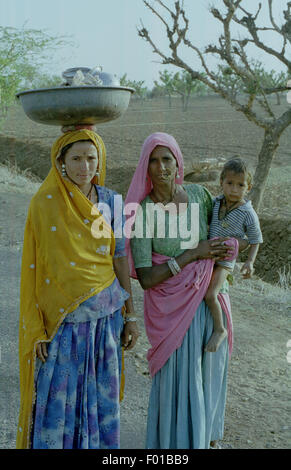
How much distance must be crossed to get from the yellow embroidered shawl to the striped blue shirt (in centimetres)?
58

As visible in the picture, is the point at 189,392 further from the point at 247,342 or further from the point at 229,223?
the point at 247,342

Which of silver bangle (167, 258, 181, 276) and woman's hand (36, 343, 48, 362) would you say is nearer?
woman's hand (36, 343, 48, 362)

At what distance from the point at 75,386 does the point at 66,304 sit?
1.17ft

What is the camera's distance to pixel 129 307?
2.59m

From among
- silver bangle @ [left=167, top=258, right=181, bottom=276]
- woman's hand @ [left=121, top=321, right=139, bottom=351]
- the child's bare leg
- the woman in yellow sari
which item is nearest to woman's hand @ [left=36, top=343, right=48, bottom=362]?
the woman in yellow sari

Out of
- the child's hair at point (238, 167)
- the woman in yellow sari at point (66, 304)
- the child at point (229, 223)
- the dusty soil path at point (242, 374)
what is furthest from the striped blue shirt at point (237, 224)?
the dusty soil path at point (242, 374)

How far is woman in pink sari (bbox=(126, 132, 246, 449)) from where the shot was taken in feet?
8.48

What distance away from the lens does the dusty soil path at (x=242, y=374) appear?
328cm

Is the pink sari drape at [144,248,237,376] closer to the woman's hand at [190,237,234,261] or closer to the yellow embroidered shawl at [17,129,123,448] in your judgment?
the woman's hand at [190,237,234,261]

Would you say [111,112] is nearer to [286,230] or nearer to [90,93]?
[90,93]

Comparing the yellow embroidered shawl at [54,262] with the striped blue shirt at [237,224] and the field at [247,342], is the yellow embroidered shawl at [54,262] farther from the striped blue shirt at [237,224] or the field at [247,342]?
the field at [247,342]

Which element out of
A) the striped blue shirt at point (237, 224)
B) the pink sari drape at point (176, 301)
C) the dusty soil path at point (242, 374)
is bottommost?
the dusty soil path at point (242, 374)

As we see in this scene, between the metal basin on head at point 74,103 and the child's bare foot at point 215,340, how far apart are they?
1.14 meters

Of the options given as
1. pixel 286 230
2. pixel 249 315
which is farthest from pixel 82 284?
pixel 286 230
